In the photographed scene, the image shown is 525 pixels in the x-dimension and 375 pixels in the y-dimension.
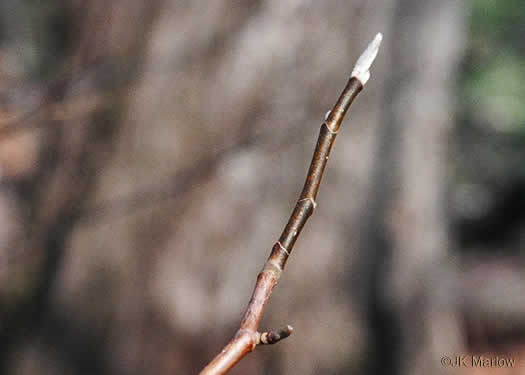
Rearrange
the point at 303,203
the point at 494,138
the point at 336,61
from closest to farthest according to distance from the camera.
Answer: the point at 303,203 < the point at 336,61 < the point at 494,138

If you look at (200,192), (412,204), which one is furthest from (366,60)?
(412,204)

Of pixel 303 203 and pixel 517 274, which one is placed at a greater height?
pixel 517 274

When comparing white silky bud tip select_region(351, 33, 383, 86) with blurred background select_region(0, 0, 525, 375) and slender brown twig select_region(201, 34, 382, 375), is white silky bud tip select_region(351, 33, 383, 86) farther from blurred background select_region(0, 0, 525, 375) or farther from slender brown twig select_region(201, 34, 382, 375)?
blurred background select_region(0, 0, 525, 375)

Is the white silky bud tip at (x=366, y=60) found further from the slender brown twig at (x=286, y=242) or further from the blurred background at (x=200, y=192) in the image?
the blurred background at (x=200, y=192)

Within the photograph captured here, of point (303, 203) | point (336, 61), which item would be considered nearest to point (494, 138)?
point (336, 61)

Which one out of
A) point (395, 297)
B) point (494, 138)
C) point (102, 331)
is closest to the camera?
point (102, 331)

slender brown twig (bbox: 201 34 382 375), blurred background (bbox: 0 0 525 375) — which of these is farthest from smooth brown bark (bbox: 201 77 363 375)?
blurred background (bbox: 0 0 525 375)

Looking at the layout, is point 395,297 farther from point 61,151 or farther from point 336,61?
point 61,151

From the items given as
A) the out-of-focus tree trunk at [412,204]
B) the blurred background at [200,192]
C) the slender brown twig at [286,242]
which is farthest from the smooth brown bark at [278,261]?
the out-of-focus tree trunk at [412,204]

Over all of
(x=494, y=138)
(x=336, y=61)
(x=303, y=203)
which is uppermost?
(x=494, y=138)
